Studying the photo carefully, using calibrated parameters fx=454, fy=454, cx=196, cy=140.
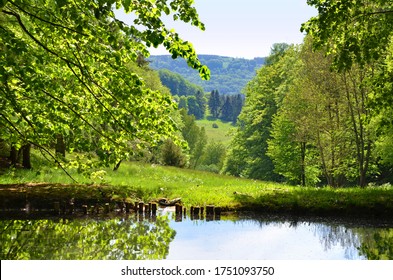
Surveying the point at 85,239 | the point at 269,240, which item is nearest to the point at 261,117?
the point at 269,240

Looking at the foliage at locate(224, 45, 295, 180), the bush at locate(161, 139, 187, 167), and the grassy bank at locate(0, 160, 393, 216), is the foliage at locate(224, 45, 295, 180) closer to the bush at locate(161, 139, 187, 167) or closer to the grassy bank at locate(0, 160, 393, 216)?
the bush at locate(161, 139, 187, 167)

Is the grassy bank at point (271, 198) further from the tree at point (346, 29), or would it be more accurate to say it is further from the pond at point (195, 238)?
the tree at point (346, 29)

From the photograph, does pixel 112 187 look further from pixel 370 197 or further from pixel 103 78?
pixel 370 197

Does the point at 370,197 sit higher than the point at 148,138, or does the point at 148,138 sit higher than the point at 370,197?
the point at 148,138

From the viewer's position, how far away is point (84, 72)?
1234cm

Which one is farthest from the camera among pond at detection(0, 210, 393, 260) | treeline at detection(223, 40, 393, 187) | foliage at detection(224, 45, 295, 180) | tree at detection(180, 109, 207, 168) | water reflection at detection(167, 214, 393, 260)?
tree at detection(180, 109, 207, 168)

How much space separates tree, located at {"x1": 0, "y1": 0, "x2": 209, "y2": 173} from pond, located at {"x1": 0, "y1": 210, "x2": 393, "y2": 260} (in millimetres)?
2537

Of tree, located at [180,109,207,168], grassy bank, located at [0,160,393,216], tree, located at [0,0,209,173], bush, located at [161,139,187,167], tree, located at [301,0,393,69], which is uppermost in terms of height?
tree, located at [301,0,393,69]

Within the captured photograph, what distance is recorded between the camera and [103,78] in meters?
13.1

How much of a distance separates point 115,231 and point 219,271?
5.91 meters

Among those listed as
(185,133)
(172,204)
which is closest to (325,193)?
(172,204)

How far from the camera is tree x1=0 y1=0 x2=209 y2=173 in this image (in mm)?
9836

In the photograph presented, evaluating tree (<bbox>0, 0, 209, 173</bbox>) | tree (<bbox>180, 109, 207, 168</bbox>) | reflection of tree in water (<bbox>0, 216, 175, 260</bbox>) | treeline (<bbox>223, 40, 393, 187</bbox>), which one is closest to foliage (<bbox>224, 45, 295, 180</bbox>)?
treeline (<bbox>223, 40, 393, 187</bbox>)

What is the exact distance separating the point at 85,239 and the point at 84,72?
5.00m
